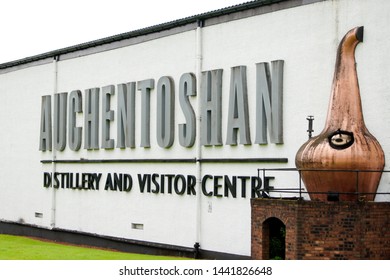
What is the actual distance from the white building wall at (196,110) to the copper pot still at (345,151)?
1.15ft

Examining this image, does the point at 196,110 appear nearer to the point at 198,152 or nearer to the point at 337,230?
the point at 198,152

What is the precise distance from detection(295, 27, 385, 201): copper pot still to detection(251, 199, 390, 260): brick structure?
55 centimetres

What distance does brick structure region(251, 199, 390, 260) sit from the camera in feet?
64.7

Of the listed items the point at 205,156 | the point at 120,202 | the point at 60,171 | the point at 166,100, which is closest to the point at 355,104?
the point at 205,156

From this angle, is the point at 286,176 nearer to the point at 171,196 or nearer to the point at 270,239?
the point at 270,239

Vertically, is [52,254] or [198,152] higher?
[198,152]

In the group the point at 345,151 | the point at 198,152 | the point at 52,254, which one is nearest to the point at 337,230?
the point at 345,151

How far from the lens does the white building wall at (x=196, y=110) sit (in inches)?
884

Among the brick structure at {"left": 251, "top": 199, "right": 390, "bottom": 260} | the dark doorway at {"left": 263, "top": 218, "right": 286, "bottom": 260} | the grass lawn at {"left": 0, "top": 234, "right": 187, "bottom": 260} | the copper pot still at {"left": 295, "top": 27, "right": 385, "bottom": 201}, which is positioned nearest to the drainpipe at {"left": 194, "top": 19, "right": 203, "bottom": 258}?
the grass lawn at {"left": 0, "top": 234, "right": 187, "bottom": 260}

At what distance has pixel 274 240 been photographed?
23016mm

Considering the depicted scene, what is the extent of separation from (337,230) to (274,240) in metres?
3.50

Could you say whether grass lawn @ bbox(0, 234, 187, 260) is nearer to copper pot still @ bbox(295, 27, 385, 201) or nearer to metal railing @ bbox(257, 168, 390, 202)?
metal railing @ bbox(257, 168, 390, 202)

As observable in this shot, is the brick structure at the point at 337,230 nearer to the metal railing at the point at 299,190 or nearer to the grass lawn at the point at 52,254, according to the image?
the metal railing at the point at 299,190

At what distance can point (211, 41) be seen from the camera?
27.2 metres
